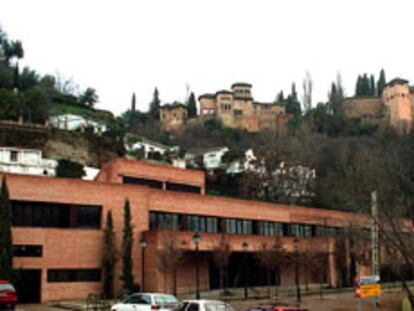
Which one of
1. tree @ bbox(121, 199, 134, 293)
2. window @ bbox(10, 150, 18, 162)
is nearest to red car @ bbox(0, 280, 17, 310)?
tree @ bbox(121, 199, 134, 293)

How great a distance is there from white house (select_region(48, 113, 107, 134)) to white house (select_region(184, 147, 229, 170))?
2235 centimetres

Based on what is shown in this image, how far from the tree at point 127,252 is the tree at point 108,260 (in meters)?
0.87

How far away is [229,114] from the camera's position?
493 ft

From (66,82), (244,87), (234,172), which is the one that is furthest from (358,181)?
(244,87)

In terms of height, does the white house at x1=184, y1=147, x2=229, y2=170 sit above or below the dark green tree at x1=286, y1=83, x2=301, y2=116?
below

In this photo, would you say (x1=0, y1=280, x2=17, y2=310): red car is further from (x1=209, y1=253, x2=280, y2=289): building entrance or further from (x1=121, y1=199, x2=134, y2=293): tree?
(x1=209, y1=253, x2=280, y2=289): building entrance

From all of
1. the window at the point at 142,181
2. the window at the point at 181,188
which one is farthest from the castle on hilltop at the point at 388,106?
the window at the point at 142,181

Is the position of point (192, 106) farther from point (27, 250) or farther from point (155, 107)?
point (27, 250)

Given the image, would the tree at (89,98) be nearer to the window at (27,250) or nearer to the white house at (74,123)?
the white house at (74,123)

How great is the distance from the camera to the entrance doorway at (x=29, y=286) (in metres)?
38.7

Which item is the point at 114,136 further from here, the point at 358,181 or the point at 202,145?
the point at 358,181

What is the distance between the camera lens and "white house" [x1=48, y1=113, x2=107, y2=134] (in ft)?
282

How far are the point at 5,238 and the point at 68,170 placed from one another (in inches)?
1260

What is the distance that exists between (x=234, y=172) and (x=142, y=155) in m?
20.9
